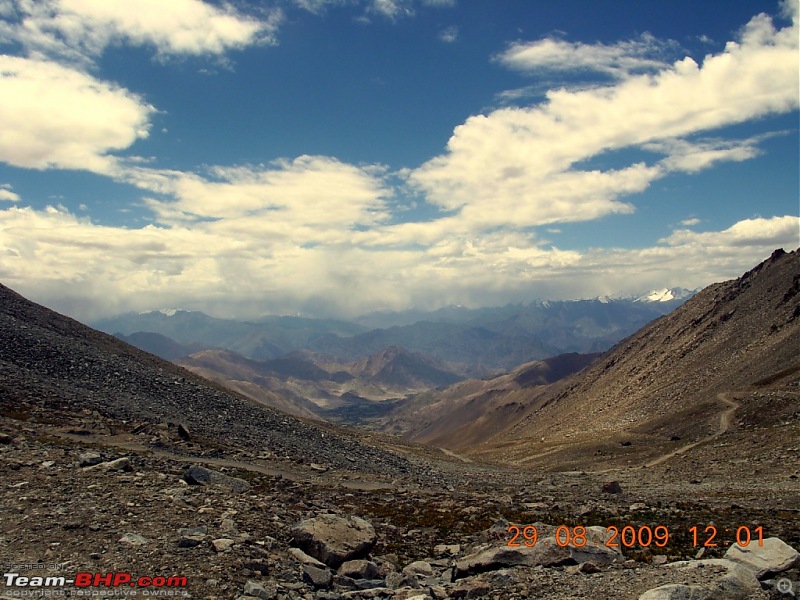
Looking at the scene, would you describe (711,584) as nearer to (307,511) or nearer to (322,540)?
(322,540)

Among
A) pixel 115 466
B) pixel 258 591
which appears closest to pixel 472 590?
pixel 258 591

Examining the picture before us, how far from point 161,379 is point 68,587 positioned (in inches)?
1901

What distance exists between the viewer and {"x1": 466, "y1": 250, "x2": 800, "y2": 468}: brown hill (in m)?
73.5

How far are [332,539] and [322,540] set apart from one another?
456mm

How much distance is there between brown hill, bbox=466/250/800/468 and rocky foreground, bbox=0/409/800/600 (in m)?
46.9

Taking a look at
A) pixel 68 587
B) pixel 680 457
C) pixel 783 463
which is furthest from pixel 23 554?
pixel 680 457

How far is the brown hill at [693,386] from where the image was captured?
241 feet

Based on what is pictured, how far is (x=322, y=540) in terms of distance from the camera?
20.1m

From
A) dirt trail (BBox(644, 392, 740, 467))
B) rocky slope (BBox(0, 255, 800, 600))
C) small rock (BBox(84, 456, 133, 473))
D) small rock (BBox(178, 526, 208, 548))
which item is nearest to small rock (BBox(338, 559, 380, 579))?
rocky slope (BBox(0, 255, 800, 600))

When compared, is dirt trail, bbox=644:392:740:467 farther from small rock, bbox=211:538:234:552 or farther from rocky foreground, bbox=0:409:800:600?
small rock, bbox=211:538:234:552

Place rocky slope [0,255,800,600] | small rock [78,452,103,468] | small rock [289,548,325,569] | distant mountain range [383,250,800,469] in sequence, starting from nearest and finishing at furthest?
rocky slope [0,255,800,600] < small rock [289,548,325,569] < small rock [78,452,103,468] < distant mountain range [383,250,800,469]

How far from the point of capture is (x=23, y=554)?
1623 centimetres
